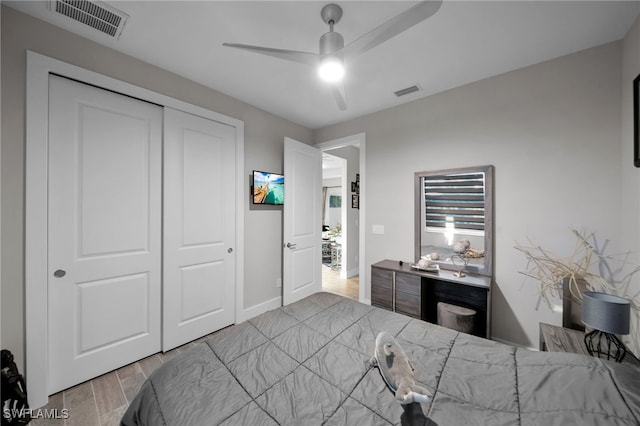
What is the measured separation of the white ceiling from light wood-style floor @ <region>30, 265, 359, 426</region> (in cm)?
260

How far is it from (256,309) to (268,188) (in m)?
1.51

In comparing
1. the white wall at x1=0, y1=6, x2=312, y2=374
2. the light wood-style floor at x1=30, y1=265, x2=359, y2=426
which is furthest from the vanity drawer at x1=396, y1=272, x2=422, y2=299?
the white wall at x1=0, y1=6, x2=312, y2=374

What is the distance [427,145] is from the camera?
9.04ft

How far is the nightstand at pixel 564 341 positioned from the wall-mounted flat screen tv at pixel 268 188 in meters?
2.76

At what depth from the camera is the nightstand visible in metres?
1.46

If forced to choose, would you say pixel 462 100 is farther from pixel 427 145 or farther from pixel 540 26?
pixel 540 26

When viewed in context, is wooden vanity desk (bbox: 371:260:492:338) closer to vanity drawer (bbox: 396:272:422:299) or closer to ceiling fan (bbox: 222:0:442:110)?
vanity drawer (bbox: 396:272:422:299)

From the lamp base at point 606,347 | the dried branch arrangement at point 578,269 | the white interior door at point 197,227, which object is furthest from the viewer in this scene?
the white interior door at point 197,227

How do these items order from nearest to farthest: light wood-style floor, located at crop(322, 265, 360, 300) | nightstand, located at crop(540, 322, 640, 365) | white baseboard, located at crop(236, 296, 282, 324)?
nightstand, located at crop(540, 322, 640, 365) < white baseboard, located at crop(236, 296, 282, 324) < light wood-style floor, located at crop(322, 265, 360, 300)

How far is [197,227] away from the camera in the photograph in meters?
2.47

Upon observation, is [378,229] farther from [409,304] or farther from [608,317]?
[608,317]

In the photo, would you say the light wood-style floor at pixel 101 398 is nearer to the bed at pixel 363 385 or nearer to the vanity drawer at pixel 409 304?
the bed at pixel 363 385

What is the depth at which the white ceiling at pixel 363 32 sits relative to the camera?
155 cm

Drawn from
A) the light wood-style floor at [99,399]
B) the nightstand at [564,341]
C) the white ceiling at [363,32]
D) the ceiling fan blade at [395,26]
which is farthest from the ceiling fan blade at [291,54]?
the light wood-style floor at [99,399]
